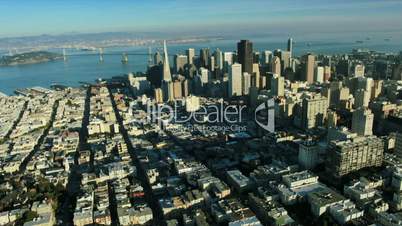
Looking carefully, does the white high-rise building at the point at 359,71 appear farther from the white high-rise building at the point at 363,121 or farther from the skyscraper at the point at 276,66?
the white high-rise building at the point at 363,121

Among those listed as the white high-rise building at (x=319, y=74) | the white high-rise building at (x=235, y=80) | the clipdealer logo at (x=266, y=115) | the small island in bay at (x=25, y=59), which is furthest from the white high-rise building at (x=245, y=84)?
the small island in bay at (x=25, y=59)

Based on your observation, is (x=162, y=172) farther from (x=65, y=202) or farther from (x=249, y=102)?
(x=249, y=102)

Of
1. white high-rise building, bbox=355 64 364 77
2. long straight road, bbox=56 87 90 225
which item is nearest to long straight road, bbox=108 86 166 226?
long straight road, bbox=56 87 90 225

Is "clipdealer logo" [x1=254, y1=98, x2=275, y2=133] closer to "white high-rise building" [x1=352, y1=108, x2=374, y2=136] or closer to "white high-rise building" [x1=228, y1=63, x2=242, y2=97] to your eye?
"white high-rise building" [x1=352, y1=108, x2=374, y2=136]

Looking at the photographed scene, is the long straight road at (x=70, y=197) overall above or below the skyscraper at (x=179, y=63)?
below

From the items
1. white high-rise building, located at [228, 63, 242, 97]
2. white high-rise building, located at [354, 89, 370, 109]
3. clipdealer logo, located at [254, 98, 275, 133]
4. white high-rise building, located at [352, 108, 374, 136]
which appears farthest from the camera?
white high-rise building, located at [228, 63, 242, 97]

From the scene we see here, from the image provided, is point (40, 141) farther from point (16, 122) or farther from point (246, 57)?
point (246, 57)
